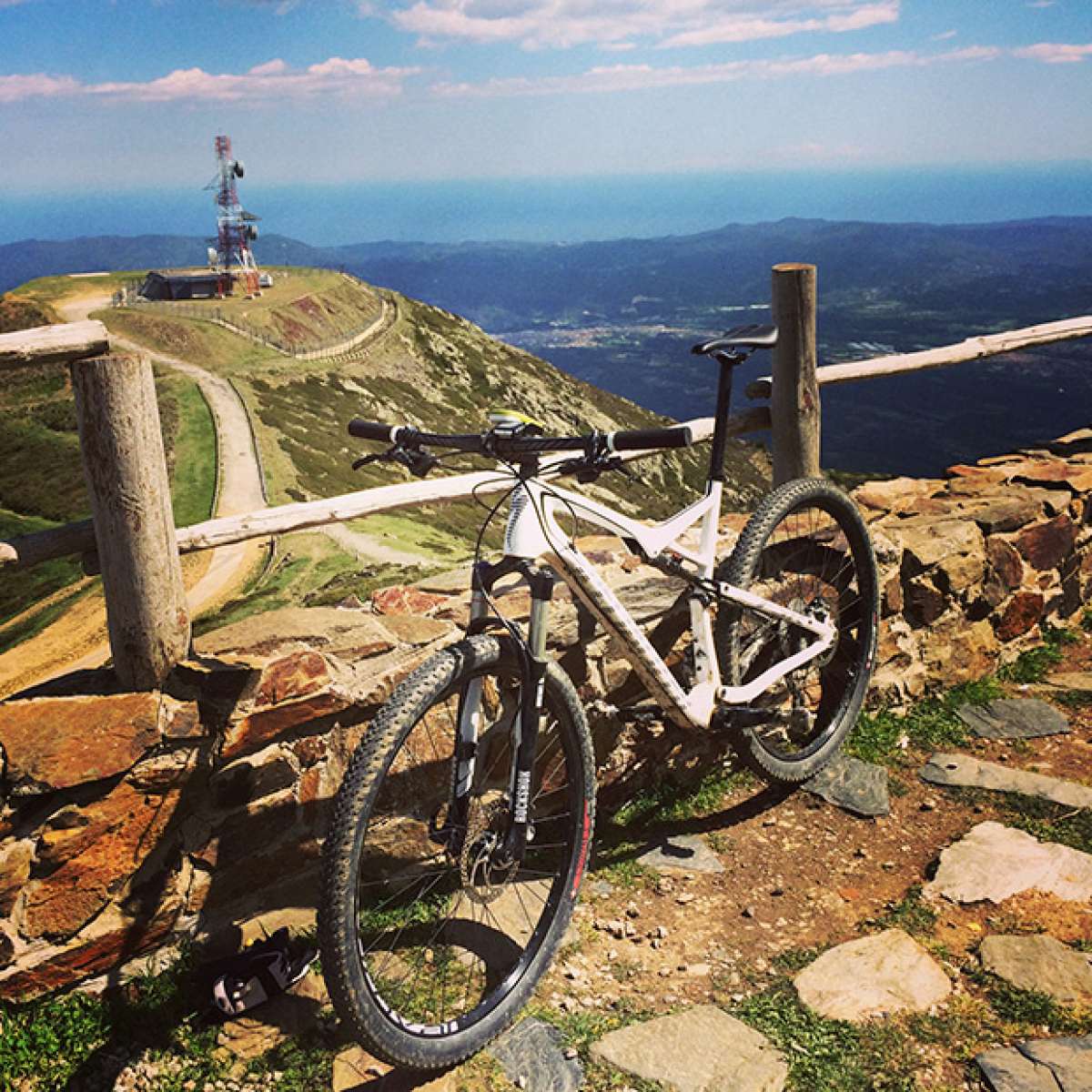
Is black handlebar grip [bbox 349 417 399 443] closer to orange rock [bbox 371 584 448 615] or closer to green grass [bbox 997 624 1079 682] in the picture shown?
orange rock [bbox 371 584 448 615]

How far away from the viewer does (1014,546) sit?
5.95 meters

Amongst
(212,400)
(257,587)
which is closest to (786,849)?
(257,587)

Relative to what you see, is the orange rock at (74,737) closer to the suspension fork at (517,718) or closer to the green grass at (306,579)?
the suspension fork at (517,718)

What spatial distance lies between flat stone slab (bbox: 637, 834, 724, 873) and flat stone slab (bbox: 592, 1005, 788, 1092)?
2.89 ft

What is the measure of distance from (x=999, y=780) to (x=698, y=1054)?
246cm

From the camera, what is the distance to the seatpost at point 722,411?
3.91m

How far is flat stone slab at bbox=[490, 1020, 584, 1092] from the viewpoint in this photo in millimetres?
3135

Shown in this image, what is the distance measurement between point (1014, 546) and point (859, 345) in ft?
599

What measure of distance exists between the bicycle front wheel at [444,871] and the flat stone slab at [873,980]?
0.95m

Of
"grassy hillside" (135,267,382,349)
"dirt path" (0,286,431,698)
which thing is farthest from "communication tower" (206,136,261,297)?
"dirt path" (0,286,431,698)

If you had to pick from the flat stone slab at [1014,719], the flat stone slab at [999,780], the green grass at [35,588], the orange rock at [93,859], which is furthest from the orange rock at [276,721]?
the green grass at [35,588]

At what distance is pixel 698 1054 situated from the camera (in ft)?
10.5

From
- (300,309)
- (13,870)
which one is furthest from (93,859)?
(300,309)

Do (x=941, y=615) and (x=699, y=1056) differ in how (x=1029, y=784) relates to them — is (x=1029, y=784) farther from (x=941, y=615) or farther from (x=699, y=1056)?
(x=699, y=1056)
